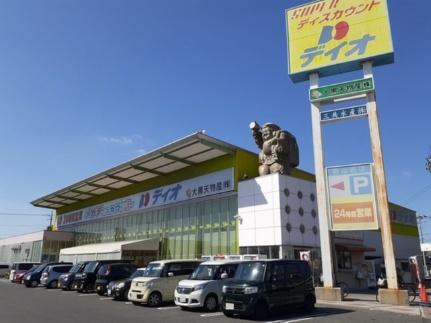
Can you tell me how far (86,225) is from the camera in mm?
42531

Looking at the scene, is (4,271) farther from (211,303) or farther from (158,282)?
(211,303)

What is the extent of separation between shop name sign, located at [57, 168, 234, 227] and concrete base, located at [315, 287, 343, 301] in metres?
9.65

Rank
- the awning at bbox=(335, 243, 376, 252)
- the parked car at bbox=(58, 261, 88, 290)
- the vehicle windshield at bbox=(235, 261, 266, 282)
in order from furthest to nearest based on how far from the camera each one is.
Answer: the awning at bbox=(335, 243, 376, 252)
the parked car at bbox=(58, 261, 88, 290)
the vehicle windshield at bbox=(235, 261, 266, 282)

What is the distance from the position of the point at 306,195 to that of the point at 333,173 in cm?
688

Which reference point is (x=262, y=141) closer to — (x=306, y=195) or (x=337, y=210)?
(x=306, y=195)

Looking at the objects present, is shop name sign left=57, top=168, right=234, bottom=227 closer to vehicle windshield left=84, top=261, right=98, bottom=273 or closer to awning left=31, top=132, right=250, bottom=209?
awning left=31, top=132, right=250, bottom=209

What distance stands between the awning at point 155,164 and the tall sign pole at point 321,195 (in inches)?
302

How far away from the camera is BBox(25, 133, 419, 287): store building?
22188mm

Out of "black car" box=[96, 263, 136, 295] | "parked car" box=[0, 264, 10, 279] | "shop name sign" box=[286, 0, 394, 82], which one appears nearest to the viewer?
"shop name sign" box=[286, 0, 394, 82]

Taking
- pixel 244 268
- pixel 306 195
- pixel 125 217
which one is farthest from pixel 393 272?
Result: pixel 125 217

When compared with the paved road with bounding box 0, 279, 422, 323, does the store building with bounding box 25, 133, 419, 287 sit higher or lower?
higher

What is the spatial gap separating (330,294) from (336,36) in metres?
11.2

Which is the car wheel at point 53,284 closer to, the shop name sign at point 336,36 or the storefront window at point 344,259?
the storefront window at point 344,259

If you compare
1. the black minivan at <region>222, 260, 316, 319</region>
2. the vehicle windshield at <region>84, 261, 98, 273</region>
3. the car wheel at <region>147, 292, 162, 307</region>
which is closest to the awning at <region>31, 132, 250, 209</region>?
the vehicle windshield at <region>84, 261, 98, 273</region>
